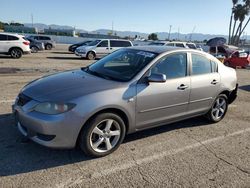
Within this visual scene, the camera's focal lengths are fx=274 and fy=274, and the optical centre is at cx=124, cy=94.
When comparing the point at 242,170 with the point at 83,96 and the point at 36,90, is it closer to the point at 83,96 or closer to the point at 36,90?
the point at 83,96

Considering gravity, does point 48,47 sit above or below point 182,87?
above

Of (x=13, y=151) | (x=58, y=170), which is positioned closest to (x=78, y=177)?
(x=58, y=170)

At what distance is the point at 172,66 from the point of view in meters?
4.86

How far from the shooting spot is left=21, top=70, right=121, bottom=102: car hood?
12.4 feet

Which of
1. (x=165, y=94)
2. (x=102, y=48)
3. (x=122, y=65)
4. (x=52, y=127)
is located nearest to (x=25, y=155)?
(x=52, y=127)

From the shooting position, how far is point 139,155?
13.8 ft

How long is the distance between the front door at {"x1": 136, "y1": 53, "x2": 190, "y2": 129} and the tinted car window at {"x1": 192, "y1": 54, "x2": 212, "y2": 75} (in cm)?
26

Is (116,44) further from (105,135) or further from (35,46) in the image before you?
(105,135)

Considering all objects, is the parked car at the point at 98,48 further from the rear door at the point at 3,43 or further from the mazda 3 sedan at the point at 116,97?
the mazda 3 sedan at the point at 116,97

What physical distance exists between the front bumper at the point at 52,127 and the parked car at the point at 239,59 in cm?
1932

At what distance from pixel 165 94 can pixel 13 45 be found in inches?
575

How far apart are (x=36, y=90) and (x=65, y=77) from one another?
66 centimetres

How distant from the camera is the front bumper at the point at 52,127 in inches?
142

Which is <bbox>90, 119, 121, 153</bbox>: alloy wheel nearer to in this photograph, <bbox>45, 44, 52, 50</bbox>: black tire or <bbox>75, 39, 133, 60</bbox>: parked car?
<bbox>75, 39, 133, 60</bbox>: parked car
